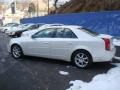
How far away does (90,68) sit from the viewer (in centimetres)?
1120

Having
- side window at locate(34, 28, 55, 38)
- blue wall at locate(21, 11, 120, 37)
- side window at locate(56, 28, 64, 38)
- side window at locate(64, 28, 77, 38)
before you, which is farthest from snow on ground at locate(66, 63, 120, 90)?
blue wall at locate(21, 11, 120, 37)

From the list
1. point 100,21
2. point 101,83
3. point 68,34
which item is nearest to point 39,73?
point 68,34

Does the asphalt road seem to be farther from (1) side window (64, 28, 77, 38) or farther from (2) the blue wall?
(2) the blue wall

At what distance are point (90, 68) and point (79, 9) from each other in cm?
3554

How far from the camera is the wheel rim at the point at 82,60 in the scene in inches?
435

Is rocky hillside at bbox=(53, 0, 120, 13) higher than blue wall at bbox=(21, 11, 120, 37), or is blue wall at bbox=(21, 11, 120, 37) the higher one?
rocky hillside at bbox=(53, 0, 120, 13)

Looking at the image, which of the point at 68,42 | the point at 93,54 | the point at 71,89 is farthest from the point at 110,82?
the point at 68,42

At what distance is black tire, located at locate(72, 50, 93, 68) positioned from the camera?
36.0ft

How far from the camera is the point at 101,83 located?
873 centimetres

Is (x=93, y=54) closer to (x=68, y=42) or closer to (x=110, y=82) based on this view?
(x=68, y=42)

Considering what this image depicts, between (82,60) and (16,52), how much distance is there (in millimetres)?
3199

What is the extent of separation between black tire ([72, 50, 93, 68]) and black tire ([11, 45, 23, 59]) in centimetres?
260

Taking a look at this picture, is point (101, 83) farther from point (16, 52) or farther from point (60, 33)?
point (16, 52)

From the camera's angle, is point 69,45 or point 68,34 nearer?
point 69,45
